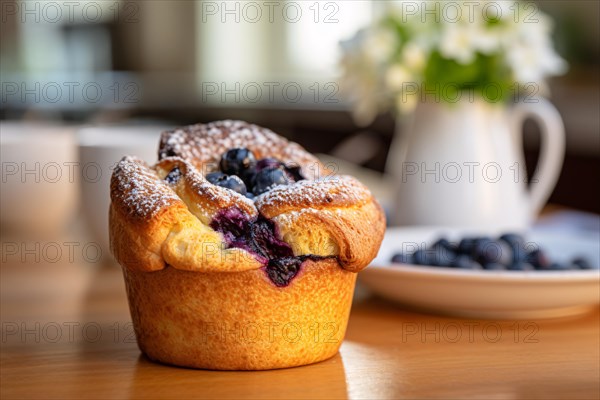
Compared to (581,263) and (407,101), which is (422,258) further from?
(407,101)

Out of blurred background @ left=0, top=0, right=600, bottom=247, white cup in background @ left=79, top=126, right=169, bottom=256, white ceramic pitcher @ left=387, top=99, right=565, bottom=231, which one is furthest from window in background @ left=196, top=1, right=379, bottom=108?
white cup in background @ left=79, top=126, right=169, bottom=256

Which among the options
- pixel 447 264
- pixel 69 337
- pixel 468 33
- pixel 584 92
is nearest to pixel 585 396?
pixel 447 264

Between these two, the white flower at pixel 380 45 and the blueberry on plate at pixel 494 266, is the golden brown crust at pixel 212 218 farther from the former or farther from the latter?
the white flower at pixel 380 45

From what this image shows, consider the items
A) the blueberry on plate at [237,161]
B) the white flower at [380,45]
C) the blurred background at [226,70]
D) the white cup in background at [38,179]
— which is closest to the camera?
the blueberry on plate at [237,161]

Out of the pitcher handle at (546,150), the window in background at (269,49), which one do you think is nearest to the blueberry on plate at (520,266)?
the pitcher handle at (546,150)

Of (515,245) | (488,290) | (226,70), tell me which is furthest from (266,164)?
(226,70)
